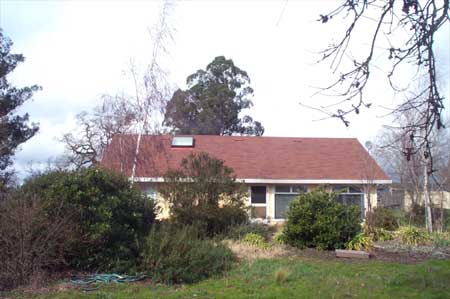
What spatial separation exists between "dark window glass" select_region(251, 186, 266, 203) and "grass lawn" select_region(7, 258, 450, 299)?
13485 mm

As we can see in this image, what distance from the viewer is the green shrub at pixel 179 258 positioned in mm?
9940

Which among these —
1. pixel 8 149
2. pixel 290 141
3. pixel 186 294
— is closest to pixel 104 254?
pixel 186 294

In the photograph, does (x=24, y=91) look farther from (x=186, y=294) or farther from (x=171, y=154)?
(x=186, y=294)

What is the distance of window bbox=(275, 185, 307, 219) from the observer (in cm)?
2473

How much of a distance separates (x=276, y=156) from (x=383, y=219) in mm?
8717

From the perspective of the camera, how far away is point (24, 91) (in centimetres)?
2512

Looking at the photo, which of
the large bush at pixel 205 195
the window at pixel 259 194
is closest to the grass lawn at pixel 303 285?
the large bush at pixel 205 195

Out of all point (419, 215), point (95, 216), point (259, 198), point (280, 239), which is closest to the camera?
point (95, 216)

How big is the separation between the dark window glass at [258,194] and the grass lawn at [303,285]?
44.2ft

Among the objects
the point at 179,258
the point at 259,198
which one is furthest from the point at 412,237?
the point at 259,198

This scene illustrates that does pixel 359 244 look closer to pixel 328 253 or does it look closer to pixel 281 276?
pixel 328 253

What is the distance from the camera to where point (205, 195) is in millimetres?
15984

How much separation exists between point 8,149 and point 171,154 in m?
7.58

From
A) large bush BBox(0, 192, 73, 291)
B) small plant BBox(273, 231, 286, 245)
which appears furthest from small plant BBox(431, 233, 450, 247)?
large bush BBox(0, 192, 73, 291)
